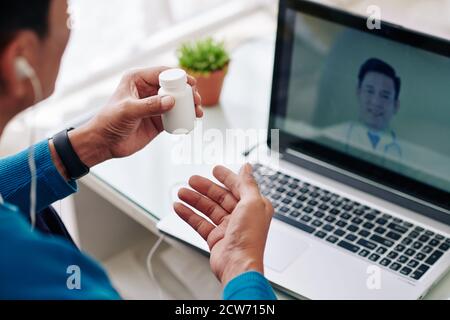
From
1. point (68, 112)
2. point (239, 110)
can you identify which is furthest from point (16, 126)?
point (239, 110)

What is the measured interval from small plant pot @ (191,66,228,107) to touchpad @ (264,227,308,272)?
17.1 inches

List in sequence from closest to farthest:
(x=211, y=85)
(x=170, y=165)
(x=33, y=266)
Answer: (x=33, y=266)
(x=170, y=165)
(x=211, y=85)

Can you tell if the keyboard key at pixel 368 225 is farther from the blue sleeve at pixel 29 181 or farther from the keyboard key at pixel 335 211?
the blue sleeve at pixel 29 181

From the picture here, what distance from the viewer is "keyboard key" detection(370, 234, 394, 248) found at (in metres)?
1.18

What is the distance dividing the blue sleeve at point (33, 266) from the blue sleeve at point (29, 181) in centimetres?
31

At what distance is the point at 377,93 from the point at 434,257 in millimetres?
292

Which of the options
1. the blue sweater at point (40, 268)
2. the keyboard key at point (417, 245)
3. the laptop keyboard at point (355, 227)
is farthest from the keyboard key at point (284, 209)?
the blue sweater at point (40, 268)

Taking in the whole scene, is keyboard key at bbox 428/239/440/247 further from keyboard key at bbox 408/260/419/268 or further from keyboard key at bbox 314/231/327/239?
keyboard key at bbox 314/231/327/239

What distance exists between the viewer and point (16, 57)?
0.79 metres

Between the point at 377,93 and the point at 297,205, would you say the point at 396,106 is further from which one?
the point at 297,205

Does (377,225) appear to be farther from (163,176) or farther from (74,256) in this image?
(74,256)

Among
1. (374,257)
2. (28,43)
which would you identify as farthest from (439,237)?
(28,43)

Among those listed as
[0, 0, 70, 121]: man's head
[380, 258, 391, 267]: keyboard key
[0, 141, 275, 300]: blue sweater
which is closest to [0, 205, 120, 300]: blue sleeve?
[0, 141, 275, 300]: blue sweater
